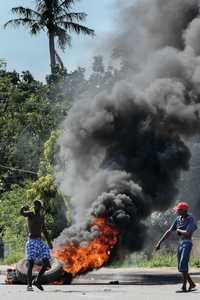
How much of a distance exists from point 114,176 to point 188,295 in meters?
6.01

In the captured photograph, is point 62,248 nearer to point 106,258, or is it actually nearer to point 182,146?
point 106,258

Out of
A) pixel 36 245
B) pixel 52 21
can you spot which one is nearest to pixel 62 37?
pixel 52 21

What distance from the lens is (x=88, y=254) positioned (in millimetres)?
18469

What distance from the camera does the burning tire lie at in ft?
59.0

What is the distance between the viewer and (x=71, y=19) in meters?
58.0

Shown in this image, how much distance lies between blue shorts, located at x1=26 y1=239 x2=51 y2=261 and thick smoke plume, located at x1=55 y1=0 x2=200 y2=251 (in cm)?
199

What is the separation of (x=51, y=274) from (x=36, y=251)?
1.59 m

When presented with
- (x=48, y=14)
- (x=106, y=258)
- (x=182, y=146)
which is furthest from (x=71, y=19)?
(x=106, y=258)

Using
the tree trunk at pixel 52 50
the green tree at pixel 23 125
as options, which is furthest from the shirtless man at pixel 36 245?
the tree trunk at pixel 52 50

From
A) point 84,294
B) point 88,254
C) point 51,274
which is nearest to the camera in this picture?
point 84,294

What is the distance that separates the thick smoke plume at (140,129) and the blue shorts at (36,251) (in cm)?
199

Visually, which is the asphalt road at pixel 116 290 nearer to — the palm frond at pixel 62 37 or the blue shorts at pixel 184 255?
the blue shorts at pixel 184 255

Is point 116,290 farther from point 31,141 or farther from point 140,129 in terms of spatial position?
point 31,141

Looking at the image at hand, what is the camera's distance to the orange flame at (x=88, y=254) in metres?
18.4
